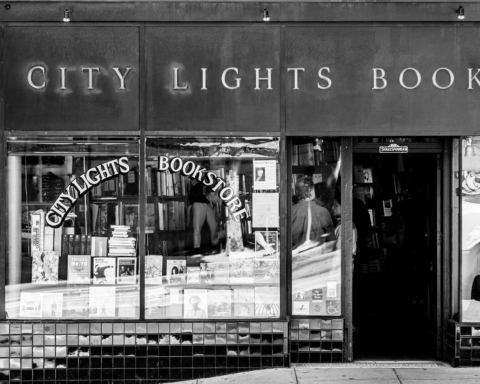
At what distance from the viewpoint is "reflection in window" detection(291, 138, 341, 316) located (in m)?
8.20

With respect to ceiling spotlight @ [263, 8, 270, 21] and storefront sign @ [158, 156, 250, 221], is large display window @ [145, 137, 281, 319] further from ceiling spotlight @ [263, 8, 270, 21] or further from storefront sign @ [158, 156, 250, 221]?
ceiling spotlight @ [263, 8, 270, 21]

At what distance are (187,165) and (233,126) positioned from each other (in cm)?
67

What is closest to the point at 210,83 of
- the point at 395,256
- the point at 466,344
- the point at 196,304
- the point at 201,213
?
the point at 201,213

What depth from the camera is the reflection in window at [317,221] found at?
8195mm

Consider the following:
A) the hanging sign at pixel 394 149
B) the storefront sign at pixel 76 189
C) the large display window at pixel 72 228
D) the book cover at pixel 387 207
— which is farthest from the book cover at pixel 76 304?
the book cover at pixel 387 207

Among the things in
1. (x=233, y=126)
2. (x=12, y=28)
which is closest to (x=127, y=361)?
(x=233, y=126)

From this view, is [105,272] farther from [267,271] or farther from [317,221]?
[317,221]

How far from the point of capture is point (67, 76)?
7938 millimetres

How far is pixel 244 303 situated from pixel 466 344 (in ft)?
8.22

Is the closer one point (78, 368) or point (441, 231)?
point (78, 368)

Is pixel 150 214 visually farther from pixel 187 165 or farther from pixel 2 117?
pixel 2 117

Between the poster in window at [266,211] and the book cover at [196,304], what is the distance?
38.7 inches

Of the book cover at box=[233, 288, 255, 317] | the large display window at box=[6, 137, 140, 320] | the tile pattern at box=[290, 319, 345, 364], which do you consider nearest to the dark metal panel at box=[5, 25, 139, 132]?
the large display window at box=[6, 137, 140, 320]

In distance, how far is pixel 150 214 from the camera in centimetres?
804
